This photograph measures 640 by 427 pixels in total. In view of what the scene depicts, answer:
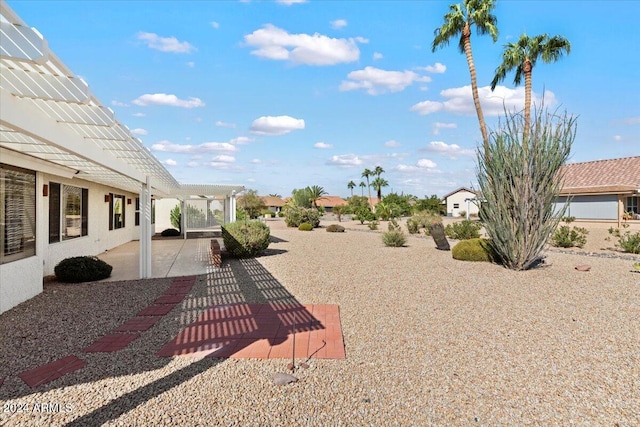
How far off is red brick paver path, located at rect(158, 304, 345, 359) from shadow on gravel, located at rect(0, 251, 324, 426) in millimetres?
68

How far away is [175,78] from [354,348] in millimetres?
12040

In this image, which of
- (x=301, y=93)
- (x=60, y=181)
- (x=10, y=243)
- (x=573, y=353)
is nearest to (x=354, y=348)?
(x=573, y=353)

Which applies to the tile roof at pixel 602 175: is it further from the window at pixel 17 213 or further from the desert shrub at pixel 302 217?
the window at pixel 17 213

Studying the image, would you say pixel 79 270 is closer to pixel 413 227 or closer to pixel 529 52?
pixel 413 227

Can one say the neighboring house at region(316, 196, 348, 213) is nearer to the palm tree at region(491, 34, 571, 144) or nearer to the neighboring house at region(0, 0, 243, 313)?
the palm tree at region(491, 34, 571, 144)

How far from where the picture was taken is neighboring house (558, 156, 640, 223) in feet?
84.6

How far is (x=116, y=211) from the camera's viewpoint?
15539 mm

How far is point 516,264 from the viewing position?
1012cm

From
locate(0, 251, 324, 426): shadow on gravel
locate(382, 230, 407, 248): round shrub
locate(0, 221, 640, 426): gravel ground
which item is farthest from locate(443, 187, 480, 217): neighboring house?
locate(0, 251, 324, 426): shadow on gravel

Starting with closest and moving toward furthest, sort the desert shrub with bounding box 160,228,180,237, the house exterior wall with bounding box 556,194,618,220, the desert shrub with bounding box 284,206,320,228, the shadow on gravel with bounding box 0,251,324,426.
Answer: the shadow on gravel with bounding box 0,251,324,426 → the desert shrub with bounding box 160,228,180,237 → the house exterior wall with bounding box 556,194,618,220 → the desert shrub with bounding box 284,206,320,228

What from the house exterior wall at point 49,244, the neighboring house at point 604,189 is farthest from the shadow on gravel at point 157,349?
the neighboring house at point 604,189

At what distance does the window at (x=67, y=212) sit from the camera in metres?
9.29

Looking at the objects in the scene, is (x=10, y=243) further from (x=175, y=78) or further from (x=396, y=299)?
(x=175, y=78)

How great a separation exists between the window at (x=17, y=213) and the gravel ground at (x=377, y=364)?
983mm
